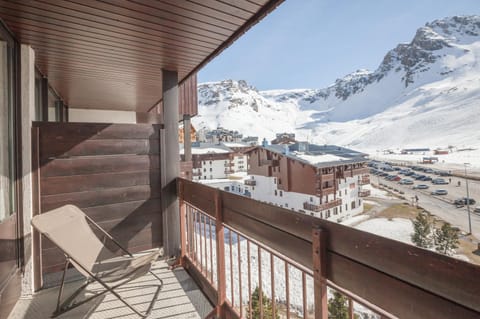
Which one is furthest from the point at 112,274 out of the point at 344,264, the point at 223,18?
the point at 223,18

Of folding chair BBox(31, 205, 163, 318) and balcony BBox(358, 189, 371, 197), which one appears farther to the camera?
balcony BBox(358, 189, 371, 197)

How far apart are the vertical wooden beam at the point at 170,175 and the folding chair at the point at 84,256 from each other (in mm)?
509

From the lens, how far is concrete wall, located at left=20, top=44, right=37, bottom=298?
2.20 m

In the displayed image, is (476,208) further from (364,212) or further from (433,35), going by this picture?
(433,35)

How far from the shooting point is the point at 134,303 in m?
2.11


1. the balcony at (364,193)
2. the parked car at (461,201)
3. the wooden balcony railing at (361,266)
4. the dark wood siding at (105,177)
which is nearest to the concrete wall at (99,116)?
the dark wood siding at (105,177)

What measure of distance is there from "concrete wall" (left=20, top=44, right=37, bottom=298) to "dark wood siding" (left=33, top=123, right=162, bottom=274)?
0.11m

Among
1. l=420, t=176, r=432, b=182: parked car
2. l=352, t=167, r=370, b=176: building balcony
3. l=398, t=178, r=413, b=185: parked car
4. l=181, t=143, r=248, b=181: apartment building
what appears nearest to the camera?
l=352, t=167, r=370, b=176: building balcony

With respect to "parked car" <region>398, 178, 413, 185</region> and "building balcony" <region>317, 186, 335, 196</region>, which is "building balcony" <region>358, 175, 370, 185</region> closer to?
"building balcony" <region>317, 186, 335, 196</region>

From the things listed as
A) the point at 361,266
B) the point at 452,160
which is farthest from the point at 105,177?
the point at 452,160

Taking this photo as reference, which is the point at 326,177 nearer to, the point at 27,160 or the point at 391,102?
the point at 27,160

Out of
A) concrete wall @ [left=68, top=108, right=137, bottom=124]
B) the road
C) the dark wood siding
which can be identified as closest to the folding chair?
the dark wood siding

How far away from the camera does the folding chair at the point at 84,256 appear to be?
1.88 m

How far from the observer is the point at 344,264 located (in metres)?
0.93
